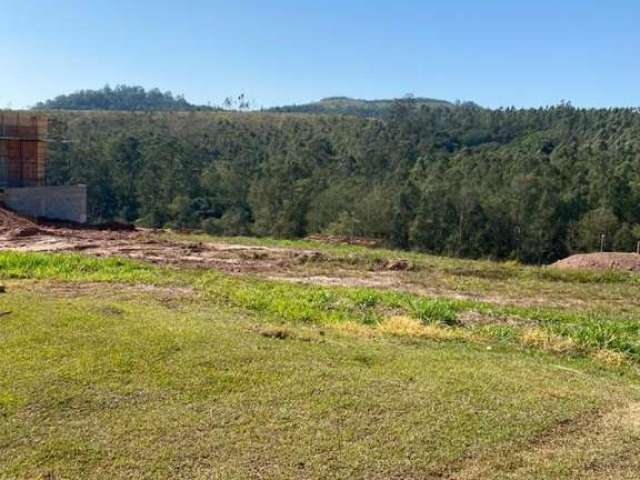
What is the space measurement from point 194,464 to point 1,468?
114 centimetres

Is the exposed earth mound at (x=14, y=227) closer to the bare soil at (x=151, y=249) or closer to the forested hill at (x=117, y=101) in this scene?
the bare soil at (x=151, y=249)

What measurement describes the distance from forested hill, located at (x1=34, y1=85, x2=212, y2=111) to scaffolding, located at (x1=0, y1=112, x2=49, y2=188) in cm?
13204

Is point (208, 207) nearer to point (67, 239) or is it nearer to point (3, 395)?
point (67, 239)

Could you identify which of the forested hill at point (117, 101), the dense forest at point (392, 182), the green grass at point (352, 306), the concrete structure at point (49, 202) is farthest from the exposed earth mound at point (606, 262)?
the forested hill at point (117, 101)

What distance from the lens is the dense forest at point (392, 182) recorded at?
4006cm

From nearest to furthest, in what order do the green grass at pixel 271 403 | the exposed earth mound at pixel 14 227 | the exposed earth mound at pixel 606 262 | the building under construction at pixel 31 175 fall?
1. the green grass at pixel 271 403
2. the exposed earth mound at pixel 606 262
3. the exposed earth mound at pixel 14 227
4. the building under construction at pixel 31 175

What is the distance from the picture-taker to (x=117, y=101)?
176 metres

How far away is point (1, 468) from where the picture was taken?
4.20 m

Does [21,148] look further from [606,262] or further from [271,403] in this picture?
[271,403]

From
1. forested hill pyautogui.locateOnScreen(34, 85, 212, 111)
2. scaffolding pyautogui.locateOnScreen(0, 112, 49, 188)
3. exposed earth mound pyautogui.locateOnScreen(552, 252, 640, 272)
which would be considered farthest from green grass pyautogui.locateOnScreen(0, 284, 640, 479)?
forested hill pyautogui.locateOnScreen(34, 85, 212, 111)

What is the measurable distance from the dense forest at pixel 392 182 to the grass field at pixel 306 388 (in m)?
30.4

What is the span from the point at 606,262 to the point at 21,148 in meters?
20.2

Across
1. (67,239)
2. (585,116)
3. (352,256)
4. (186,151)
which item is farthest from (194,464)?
(585,116)

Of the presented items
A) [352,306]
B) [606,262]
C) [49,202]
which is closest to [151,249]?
[352,306]
